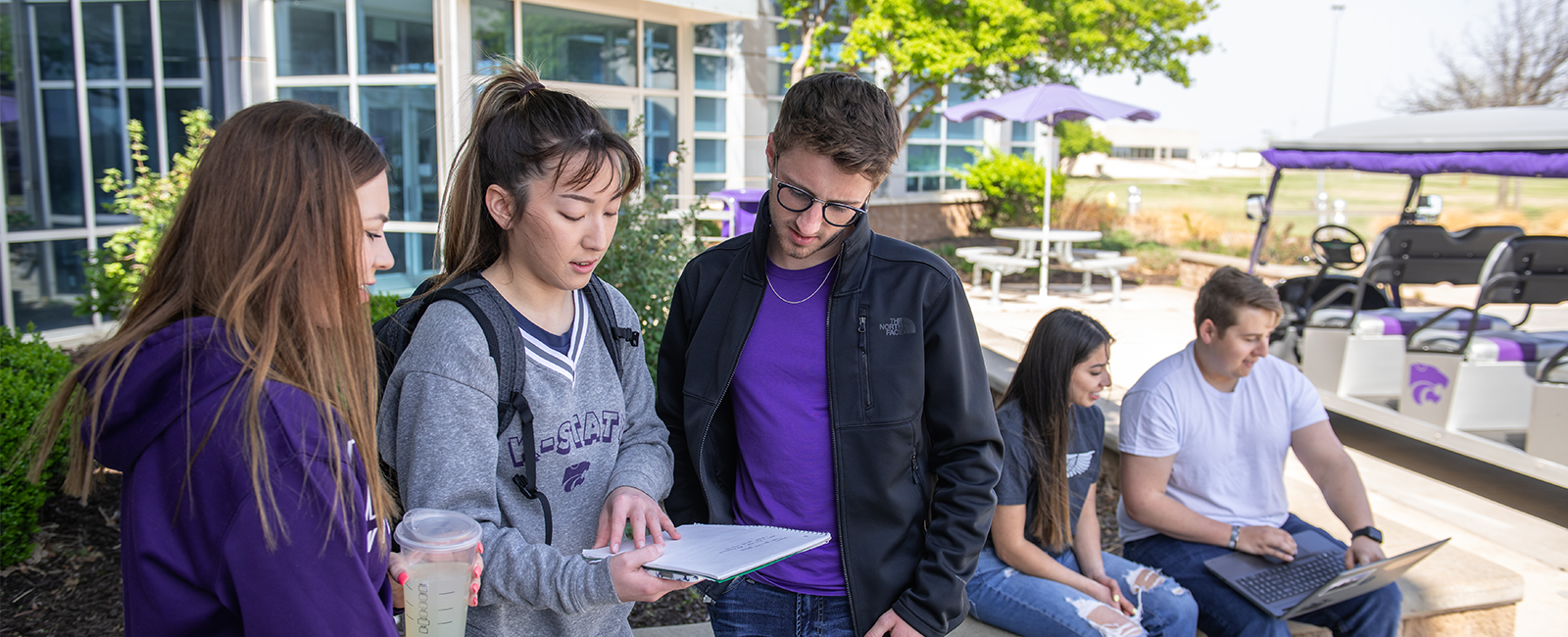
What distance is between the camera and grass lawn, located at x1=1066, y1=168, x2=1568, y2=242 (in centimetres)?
2603

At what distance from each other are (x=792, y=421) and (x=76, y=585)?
3266 mm

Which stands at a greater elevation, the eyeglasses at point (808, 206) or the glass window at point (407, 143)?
the glass window at point (407, 143)

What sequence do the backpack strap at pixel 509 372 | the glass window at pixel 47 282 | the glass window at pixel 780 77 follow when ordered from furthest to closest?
the glass window at pixel 780 77 < the glass window at pixel 47 282 < the backpack strap at pixel 509 372

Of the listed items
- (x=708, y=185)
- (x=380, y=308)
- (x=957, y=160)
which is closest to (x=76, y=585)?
(x=380, y=308)

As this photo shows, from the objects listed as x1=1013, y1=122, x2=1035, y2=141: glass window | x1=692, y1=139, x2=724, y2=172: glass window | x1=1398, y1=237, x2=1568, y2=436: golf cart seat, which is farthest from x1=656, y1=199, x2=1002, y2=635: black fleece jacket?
x1=1013, y1=122, x2=1035, y2=141: glass window

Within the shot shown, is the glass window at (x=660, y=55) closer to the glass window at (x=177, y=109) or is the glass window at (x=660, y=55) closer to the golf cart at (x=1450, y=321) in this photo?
the glass window at (x=177, y=109)

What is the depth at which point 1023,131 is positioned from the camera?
76.5 ft

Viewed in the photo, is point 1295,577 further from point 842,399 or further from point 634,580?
point 634,580

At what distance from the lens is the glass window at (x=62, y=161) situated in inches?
320

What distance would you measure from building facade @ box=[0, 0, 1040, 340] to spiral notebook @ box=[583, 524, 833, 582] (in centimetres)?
368

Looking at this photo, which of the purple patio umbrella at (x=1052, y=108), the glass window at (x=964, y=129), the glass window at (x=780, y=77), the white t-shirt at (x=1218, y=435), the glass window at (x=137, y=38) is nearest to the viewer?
the white t-shirt at (x=1218, y=435)

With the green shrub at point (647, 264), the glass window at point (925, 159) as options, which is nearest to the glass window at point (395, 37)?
the green shrub at point (647, 264)

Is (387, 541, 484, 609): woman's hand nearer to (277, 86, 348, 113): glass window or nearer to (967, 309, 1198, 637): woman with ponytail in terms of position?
(967, 309, 1198, 637): woman with ponytail

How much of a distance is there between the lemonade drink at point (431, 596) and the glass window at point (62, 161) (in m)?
9.01
